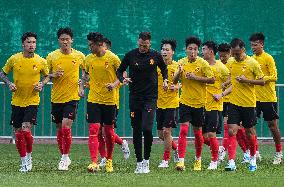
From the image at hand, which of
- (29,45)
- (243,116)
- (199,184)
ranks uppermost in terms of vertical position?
(29,45)

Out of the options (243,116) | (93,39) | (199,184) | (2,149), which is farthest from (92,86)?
(2,149)

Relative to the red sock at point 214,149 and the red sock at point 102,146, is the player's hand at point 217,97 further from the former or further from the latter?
the red sock at point 102,146

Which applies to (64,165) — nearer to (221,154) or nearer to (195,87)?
(195,87)

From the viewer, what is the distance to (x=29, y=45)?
1823 cm

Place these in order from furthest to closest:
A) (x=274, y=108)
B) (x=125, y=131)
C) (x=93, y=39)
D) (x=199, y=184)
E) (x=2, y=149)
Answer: (x=125, y=131) < (x=2, y=149) < (x=274, y=108) < (x=93, y=39) < (x=199, y=184)

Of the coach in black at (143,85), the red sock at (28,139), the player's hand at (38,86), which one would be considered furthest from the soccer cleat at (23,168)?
the coach in black at (143,85)

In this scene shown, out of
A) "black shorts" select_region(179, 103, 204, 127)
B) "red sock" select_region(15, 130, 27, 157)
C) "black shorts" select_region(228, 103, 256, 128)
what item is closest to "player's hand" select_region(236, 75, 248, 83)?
"black shorts" select_region(228, 103, 256, 128)

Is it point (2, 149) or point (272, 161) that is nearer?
point (272, 161)

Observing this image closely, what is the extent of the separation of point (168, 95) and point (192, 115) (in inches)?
42.8

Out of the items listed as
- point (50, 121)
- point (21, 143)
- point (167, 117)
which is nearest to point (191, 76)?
point (167, 117)

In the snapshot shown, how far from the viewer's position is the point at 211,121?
1886cm

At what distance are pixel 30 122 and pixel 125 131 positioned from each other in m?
9.30

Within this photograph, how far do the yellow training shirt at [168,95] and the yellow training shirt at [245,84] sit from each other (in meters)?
1.50

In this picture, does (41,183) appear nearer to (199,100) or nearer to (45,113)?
(199,100)
